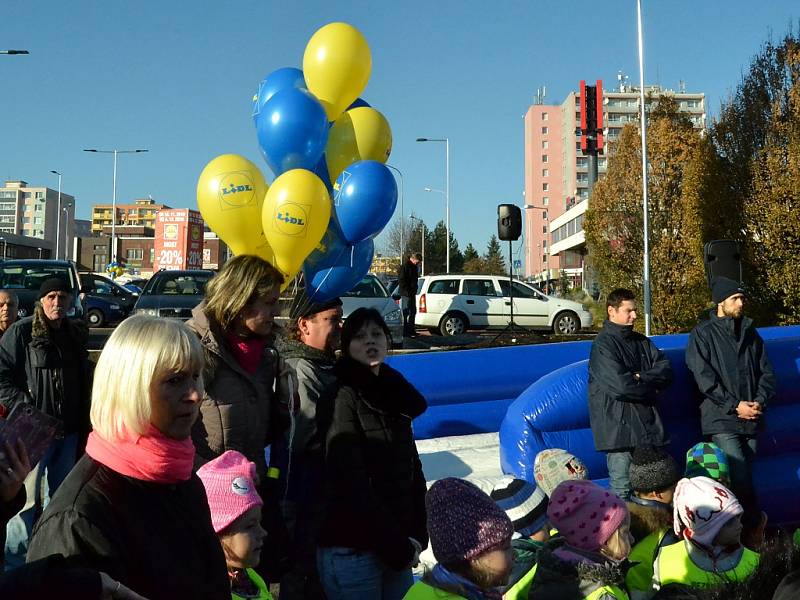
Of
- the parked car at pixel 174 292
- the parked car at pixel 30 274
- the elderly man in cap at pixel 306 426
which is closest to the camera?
the elderly man in cap at pixel 306 426

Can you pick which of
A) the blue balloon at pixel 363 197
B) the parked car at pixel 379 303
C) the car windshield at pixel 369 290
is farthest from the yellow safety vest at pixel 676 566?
the car windshield at pixel 369 290

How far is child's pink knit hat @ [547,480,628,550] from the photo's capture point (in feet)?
9.78

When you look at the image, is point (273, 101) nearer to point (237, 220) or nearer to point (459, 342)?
point (237, 220)

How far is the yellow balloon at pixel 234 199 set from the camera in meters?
5.66

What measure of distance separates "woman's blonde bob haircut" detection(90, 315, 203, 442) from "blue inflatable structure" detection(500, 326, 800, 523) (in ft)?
13.9

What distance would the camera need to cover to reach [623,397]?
5516 millimetres

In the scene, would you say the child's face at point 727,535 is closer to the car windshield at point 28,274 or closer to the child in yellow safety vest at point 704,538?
the child in yellow safety vest at point 704,538

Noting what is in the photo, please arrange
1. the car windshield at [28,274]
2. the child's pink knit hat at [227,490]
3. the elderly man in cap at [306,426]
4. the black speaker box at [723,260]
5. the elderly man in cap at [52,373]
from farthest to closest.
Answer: the car windshield at [28,274] < the black speaker box at [723,260] < the elderly man in cap at [52,373] < the elderly man in cap at [306,426] < the child's pink knit hat at [227,490]

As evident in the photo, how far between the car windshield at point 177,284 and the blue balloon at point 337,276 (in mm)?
8515

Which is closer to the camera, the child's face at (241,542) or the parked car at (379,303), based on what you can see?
the child's face at (241,542)

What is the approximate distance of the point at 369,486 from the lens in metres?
3.08

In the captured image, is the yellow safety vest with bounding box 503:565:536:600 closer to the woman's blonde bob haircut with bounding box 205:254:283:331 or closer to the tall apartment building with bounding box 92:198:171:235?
the woman's blonde bob haircut with bounding box 205:254:283:331

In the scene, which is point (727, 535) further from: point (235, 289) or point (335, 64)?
point (335, 64)

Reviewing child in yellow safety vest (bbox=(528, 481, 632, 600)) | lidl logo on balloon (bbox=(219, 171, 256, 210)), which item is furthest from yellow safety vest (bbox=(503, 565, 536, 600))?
lidl logo on balloon (bbox=(219, 171, 256, 210))
